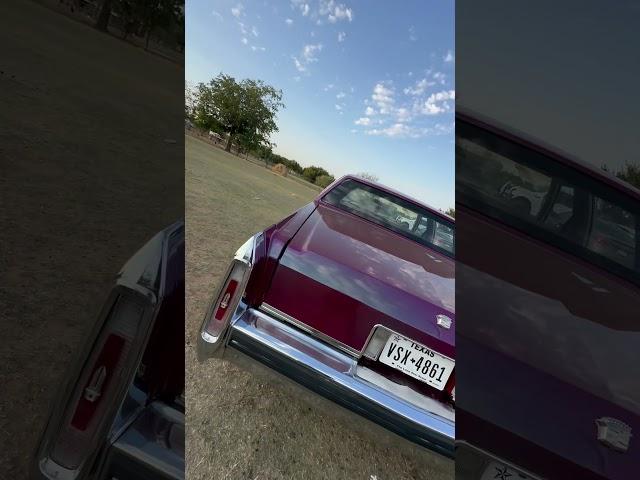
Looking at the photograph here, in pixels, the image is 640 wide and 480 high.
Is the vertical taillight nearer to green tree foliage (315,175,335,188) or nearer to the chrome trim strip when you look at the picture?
the chrome trim strip

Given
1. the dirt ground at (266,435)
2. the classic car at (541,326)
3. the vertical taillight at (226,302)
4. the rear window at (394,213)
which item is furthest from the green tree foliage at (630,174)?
the rear window at (394,213)

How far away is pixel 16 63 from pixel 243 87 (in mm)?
768

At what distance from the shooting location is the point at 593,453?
1146 mm

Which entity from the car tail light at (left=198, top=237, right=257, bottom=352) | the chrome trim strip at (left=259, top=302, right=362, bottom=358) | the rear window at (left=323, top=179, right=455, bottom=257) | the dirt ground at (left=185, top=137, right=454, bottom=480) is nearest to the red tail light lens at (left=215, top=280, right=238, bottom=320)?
the car tail light at (left=198, top=237, right=257, bottom=352)

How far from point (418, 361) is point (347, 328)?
0.33 metres

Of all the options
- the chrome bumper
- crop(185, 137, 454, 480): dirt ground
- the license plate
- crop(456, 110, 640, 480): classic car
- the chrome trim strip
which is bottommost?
crop(185, 137, 454, 480): dirt ground

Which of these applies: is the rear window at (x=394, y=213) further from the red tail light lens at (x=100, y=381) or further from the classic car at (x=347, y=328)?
the red tail light lens at (x=100, y=381)

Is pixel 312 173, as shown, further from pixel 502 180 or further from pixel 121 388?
pixel 121 388

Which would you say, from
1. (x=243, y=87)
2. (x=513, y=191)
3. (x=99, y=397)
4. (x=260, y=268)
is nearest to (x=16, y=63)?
(x=243, y=87)

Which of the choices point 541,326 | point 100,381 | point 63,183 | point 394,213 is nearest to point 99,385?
point 100,381

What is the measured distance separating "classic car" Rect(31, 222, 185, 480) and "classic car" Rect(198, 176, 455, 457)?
0.85 m

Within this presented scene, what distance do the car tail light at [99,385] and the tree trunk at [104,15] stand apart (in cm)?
63

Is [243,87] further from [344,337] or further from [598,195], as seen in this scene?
[344,337]

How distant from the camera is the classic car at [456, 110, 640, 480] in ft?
3.63
